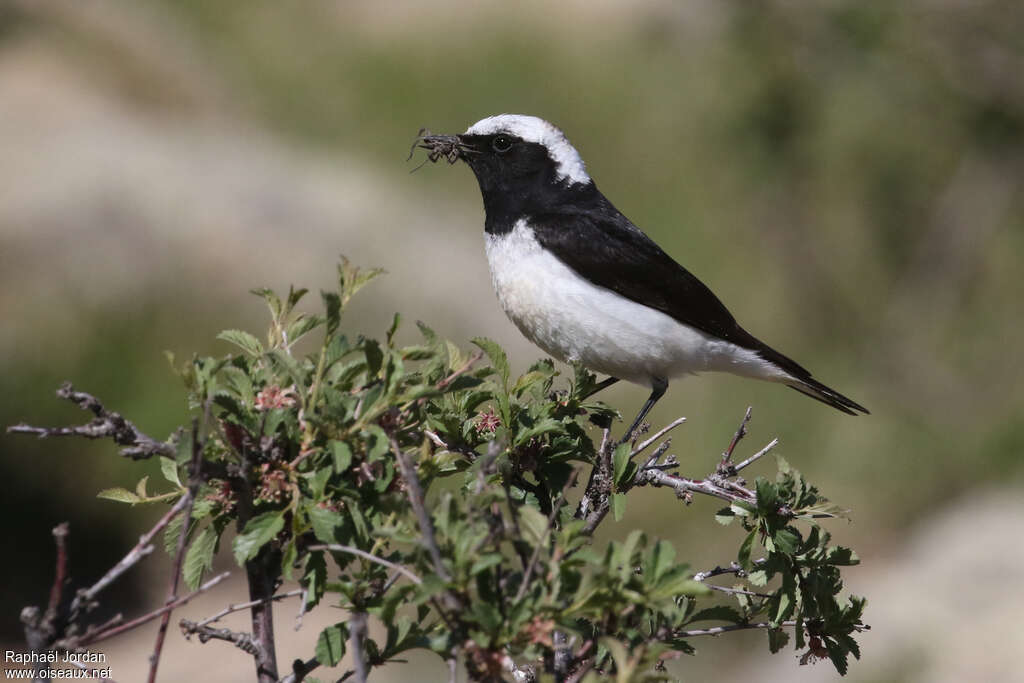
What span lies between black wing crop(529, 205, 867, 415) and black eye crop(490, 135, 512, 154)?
16.8 inches

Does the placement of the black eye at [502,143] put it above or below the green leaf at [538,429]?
above

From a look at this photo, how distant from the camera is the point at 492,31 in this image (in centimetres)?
1456

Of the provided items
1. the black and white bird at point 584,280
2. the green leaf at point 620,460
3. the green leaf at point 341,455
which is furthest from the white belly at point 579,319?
the green leaf at point 341,455

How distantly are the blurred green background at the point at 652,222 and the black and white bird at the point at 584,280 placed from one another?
292cm

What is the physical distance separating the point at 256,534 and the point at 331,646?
27 cm

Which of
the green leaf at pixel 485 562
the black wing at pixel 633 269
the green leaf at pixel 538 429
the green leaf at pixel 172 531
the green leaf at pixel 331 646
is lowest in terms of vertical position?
the green leaf at pixel 331 646

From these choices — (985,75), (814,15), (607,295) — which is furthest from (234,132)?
(607,295)

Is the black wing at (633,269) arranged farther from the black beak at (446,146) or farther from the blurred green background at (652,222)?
the blurred green background at (652,222)

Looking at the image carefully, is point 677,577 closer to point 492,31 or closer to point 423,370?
point 423,370

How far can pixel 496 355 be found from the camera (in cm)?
296

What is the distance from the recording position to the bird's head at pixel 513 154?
5.25 meters

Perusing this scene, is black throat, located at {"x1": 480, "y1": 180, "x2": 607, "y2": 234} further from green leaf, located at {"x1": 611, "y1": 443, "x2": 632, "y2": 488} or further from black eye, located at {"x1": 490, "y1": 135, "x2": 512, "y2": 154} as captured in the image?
green leaf, located at {"x1": 611, "y1": 443, "x2": 632, "y2": 488}

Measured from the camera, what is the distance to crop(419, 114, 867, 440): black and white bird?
4.77 meters

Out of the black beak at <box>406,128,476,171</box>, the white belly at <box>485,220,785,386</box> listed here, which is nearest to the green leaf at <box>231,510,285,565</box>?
the white belly at <box>485,220,785,386</box>
